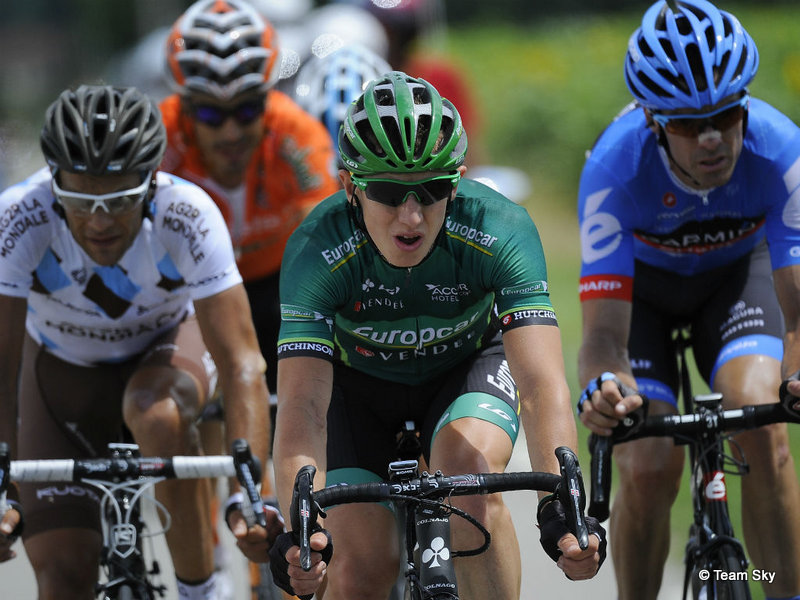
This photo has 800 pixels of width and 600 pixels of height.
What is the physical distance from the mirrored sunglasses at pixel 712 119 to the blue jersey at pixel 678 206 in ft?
0.47

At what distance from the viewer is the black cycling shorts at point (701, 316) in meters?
5.36

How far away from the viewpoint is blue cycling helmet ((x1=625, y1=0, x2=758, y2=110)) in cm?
509

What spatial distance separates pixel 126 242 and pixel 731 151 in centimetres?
242

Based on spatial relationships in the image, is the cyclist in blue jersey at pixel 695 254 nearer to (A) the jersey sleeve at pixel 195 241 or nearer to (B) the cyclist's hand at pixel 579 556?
(B) the cyclist's hand at pixel 579 556

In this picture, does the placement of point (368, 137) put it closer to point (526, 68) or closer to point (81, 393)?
point (81, 393)

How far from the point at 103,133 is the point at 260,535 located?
5.74 ft

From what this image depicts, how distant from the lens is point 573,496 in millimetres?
3654

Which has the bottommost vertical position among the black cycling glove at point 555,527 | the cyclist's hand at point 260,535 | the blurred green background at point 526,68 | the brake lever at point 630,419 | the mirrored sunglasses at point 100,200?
the black cycling glove at point 555,527

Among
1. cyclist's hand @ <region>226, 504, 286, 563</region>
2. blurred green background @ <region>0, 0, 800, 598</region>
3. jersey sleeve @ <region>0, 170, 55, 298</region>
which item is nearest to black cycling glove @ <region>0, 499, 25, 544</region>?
cyclist's hand @ <region>226, 504, 286, 563</region>

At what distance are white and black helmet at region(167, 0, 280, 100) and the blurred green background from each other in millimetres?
7485

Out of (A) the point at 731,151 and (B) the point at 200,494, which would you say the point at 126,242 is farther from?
(A) the point at 731,151

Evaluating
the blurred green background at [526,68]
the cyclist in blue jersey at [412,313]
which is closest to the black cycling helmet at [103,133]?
the cyclist in blue jersey at [412,313]

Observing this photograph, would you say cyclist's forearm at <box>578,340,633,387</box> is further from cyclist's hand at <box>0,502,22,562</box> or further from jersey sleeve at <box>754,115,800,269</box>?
cyclist's hand at <box>0,502,22,562</box>

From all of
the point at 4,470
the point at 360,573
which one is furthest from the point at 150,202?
the point at 360,573
